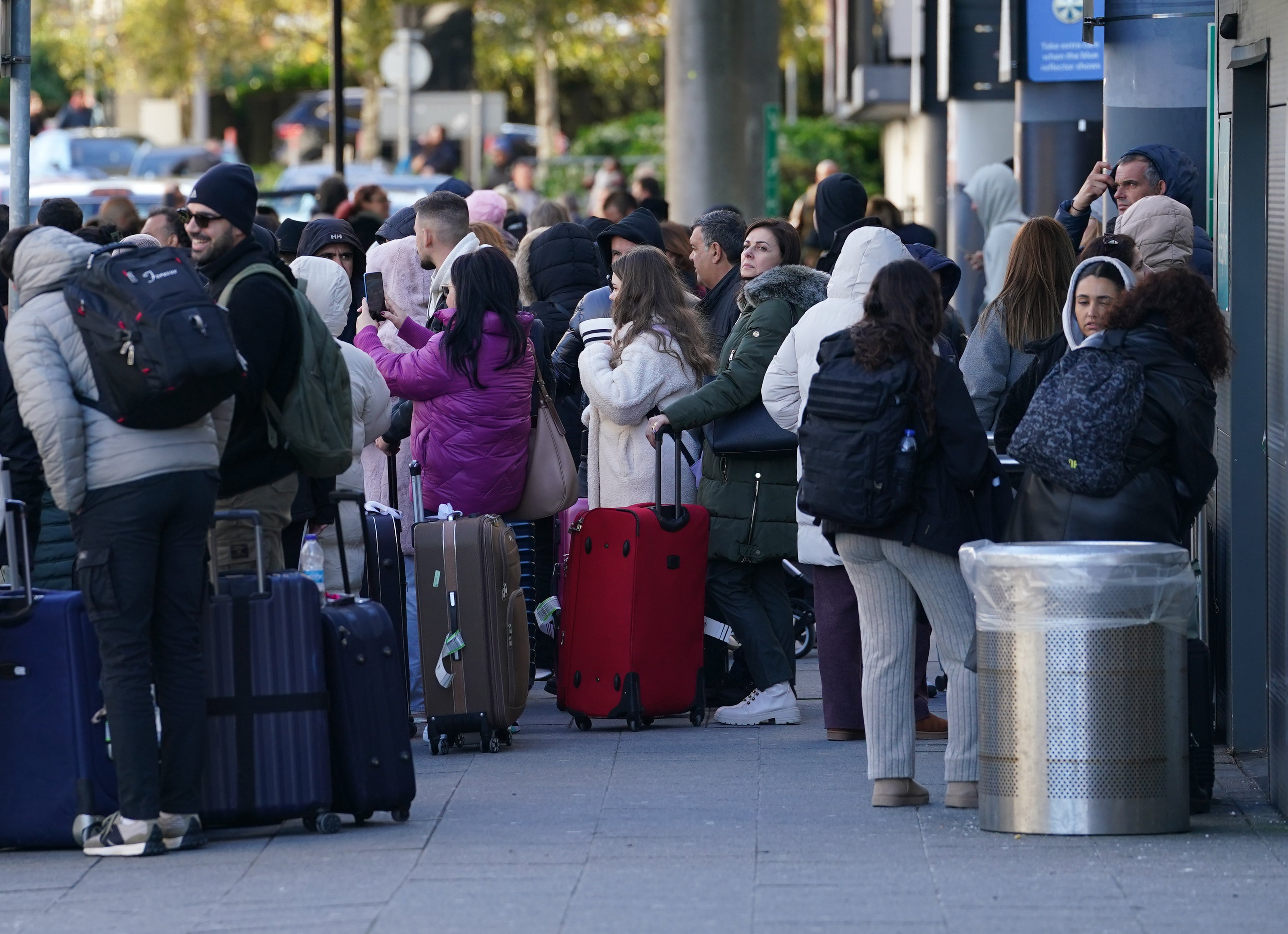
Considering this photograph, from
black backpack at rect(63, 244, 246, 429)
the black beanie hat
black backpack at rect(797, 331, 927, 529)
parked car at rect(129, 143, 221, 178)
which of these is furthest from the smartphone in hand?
parked car at rect(129, 143, 221, 178)

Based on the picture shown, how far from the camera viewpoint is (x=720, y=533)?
8.51 m

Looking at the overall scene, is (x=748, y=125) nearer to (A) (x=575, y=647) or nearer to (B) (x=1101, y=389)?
(A) (x=575, y=647)

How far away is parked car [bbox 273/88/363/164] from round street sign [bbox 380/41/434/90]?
24327 millimetres

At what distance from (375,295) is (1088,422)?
3176 mm

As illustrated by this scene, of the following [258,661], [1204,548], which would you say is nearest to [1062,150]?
[1204,548]

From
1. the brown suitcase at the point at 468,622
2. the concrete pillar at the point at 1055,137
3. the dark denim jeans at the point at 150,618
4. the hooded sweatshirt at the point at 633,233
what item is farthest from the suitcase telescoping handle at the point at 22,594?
the concrete pillar at the point at 1055,137

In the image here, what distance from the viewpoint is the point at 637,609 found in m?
8.30

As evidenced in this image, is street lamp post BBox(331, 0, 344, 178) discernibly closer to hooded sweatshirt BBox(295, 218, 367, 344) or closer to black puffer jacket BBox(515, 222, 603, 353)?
black puffer jacket BBox(515, 222, 603, 353)

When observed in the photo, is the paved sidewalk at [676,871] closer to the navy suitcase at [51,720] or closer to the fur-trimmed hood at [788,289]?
the navy suitcase at [51,720]

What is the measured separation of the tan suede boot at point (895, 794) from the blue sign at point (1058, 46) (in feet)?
25.3

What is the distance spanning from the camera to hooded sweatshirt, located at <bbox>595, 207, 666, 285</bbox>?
10016 millimetres

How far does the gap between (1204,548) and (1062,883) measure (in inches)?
91.4

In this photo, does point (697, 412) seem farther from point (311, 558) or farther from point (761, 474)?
point (311, 558)

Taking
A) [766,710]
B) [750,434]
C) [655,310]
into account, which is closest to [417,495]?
[655,310]
